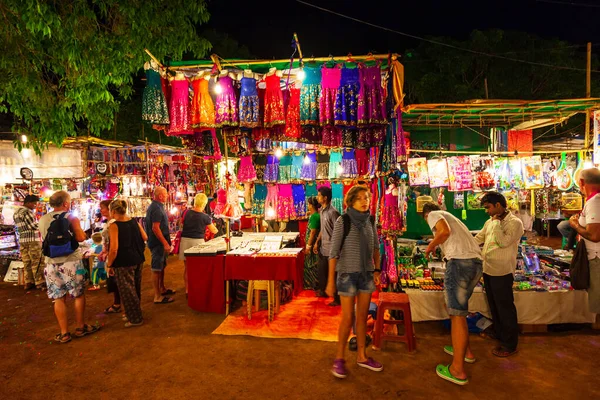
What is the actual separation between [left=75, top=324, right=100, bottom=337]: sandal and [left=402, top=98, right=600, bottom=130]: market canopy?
19.5 feet

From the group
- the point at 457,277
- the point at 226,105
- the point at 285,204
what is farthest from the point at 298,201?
the point at 457,277

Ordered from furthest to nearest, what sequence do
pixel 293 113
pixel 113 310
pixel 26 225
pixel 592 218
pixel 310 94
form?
1. pixel 26 225
2. pixel 113 310
3. pixel 293 113
4. pixel 310 94
5. pixel 592 218

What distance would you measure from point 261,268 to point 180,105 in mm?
2502

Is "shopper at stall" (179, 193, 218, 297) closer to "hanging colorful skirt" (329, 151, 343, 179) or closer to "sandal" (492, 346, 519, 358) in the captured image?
"hanging colorful skirt" (329, 151, 343, 179)

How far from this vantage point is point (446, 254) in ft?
11.6

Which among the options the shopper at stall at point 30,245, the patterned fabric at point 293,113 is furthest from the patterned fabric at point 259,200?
the shopper at stall at point 30,245

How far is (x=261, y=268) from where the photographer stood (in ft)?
16.5

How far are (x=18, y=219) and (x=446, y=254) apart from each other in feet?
25.9

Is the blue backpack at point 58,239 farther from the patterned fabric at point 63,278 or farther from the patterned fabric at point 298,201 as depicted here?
the patterned fabric at point 298,201

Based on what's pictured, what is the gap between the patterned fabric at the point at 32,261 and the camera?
721cm

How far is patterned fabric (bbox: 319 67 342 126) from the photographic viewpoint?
431 cm

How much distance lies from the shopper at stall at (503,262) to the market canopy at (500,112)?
2.81m

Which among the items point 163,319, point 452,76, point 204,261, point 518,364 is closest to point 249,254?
point 204,261

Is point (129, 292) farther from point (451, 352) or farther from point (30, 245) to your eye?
point (451, 352)
